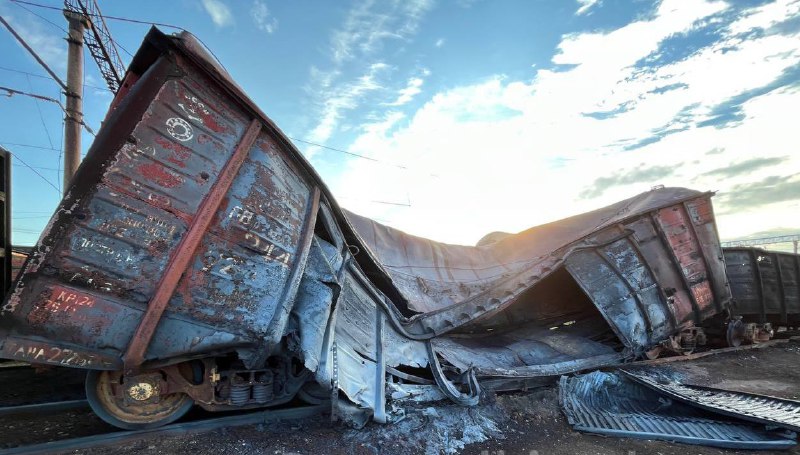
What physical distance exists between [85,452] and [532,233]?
836 centimetres

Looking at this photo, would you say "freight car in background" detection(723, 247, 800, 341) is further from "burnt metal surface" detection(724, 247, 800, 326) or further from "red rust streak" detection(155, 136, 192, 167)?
"red rust streak" detection(155, 136, 192, 167)

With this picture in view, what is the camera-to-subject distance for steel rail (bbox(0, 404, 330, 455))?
2738 millimetres

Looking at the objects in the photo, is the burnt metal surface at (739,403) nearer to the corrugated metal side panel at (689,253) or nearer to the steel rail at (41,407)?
the corrugated metal side panel at (689,253)

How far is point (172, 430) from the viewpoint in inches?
121

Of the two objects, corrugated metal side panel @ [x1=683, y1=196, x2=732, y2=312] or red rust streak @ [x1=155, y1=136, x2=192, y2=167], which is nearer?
red rust streak @ [x1=155, y1=136, x2=192, y2=167]

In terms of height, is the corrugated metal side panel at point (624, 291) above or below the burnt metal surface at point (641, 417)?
above

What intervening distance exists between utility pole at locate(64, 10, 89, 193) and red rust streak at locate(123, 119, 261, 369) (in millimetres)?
11406

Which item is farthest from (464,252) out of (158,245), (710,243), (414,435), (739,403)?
(158,245)

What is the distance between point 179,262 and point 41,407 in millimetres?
2206

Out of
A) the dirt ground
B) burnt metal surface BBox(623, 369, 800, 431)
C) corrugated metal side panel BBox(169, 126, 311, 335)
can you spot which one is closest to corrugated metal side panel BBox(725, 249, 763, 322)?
burnt metal surface BBox(623, 369, 800, 431)

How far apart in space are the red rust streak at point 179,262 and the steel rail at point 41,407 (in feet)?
5.32

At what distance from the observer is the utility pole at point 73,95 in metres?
11.1

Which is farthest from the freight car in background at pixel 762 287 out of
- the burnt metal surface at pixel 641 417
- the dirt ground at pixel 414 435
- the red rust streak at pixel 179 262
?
the red rust streak at pixel 179 262

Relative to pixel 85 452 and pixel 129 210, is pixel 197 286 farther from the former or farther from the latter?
pixel 85 452
